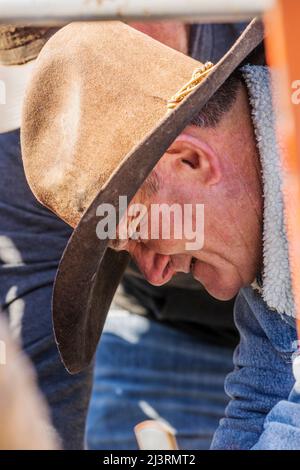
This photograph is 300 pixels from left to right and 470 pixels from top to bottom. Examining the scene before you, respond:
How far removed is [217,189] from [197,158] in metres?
0.05

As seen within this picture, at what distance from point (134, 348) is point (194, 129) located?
938mm

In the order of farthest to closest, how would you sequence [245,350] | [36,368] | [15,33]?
[36,368] < [15,33] < [245,350]

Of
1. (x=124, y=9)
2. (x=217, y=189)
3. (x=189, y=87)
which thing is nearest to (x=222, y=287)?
(x=217, y=189)

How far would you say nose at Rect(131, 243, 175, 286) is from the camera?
51.6 inches

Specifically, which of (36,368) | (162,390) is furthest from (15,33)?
(162,390)

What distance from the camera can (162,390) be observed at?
2072 millimetres

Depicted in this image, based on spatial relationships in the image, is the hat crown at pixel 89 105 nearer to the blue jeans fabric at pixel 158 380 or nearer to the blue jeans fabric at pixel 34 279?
the blue jeans fabric at pixel 34 279

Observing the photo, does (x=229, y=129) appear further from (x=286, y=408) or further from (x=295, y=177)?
(x=286, y=408)

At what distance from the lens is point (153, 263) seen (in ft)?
4.33

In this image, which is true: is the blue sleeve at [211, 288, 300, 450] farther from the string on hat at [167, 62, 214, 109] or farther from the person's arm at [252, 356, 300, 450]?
the string on hat at [167, 62, 214, 109]

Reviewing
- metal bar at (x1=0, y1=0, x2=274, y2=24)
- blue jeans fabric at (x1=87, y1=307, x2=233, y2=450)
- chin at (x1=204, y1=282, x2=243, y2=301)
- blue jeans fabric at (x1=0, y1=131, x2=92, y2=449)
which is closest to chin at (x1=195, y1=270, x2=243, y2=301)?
chin at (x1=204, y1=282, x2=243, y2=301)
